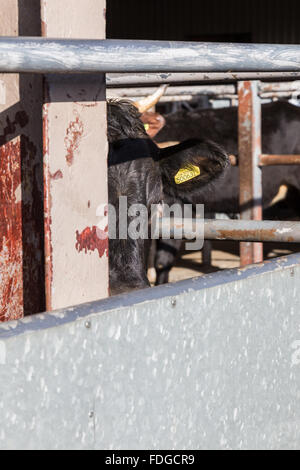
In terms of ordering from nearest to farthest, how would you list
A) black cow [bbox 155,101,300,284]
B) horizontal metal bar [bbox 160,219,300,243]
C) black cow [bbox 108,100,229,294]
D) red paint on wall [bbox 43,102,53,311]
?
1. red paint on wall [bbox 43,102,53,311]
2. horizontal metal bar [bbox 160,219,300,243]
3. black cow [bbox 108,100,229,294]
4. black cow [bbox 155,101,300,284]

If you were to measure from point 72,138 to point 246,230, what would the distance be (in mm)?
805

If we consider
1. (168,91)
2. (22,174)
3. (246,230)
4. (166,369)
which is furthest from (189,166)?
(168,91)

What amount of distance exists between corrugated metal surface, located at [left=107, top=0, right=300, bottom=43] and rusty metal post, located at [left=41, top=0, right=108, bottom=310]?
14.8 m

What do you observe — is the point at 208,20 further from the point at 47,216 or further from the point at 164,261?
the point at 47,216

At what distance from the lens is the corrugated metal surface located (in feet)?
50.4

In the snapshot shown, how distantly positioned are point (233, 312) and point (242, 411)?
17 centimetres

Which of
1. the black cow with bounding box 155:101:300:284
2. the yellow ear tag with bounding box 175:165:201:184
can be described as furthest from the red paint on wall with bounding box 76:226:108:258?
the black cow with bounding box 155:101:300:284

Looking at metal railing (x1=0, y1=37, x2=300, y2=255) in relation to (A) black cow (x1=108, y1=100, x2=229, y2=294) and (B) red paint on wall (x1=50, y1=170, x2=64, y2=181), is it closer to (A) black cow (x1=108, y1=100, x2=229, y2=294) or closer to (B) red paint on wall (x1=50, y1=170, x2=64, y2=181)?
(B) red paint on wall (x1=50, y1=170, x2=64, y2=181)

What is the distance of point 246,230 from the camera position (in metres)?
1.82

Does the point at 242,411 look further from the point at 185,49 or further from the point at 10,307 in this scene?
the point at 185,49

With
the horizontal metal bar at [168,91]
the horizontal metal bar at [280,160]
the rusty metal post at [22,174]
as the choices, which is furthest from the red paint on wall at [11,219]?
the horizontal metal bar at [168,91]

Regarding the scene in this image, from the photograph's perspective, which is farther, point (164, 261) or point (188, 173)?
point (164, 261)

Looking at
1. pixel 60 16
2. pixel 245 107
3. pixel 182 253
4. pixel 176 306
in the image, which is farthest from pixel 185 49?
pixel 182 253

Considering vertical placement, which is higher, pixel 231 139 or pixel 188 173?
pixel 188 173
